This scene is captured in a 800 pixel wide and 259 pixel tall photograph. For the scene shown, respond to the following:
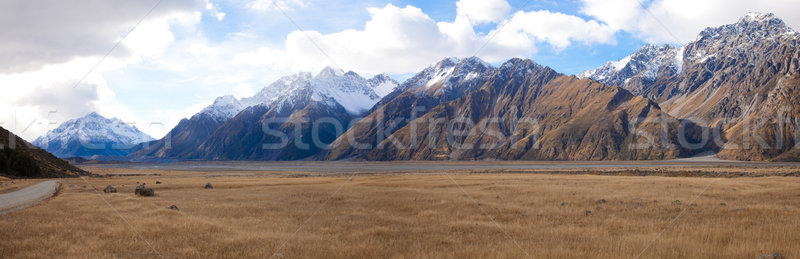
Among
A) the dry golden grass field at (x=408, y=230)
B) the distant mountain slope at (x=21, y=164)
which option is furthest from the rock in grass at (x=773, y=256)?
the distant mountain slope at (x=21, y=164)

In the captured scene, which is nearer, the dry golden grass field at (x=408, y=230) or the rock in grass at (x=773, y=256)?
the rock in grass at (x=773, y=256)

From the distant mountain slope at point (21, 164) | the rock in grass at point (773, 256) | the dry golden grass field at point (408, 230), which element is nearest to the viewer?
the rock in grass at point (773, 256)

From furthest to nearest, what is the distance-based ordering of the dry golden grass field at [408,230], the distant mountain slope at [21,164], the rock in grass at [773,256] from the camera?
the distant mountain slope at [21,164]
the dry golden grass field at [408,230]
the rock in grass at [773,256]

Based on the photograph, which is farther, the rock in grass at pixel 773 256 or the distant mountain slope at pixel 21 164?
the distant mountain slope at pixel 21 164

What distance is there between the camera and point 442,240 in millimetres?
15938

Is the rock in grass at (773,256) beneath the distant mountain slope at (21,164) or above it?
beneath

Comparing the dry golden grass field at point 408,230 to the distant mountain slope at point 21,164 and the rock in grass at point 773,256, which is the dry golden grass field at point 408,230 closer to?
the rock in grass at point 773,256

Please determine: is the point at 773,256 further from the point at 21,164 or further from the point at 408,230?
the point at 21,164

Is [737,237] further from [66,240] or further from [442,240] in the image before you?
[66,240]

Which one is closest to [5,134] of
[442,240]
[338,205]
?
[338,205]

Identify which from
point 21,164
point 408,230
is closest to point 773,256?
point 408,230

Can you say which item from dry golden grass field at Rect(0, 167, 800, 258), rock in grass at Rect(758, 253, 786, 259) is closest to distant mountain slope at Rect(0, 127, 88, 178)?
dry golden grass field at Rect(0, 167, 800, 258)

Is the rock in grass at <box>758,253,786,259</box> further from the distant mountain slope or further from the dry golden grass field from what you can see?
the distant mountain slope

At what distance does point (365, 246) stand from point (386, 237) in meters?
2.14
